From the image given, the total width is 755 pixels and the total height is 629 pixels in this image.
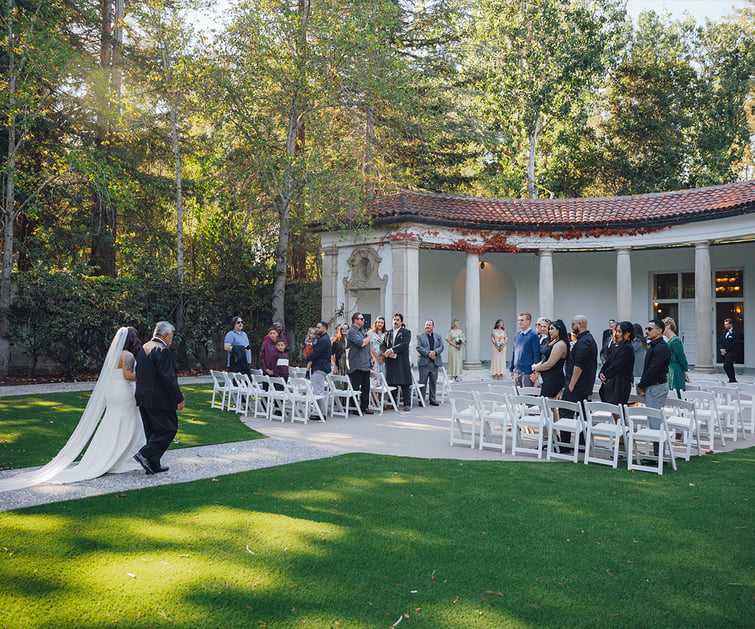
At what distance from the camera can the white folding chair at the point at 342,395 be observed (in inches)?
456

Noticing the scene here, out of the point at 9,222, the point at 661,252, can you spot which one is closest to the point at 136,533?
the point at 9,222

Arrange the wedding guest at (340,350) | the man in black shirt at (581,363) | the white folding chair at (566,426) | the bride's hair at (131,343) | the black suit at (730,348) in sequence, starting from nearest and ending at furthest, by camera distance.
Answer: the bride's hair at (131,343) < the white folding chair at (566,426) < the man in black shirt at (581,363) < the wedding guest at (340,350) < the black suit at (730,348)

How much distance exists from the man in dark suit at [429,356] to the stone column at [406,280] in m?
4.97

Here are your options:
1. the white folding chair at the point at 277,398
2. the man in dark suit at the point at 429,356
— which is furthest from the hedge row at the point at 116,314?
the man in dark suit at the point at 429,356

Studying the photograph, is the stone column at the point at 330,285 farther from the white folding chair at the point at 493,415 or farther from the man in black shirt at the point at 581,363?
the man in black shirt at the point at 581,363

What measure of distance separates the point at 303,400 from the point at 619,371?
5.82m

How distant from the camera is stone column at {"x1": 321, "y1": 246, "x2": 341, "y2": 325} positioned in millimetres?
20812

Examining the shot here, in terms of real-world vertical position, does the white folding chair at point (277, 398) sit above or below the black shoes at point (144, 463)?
above

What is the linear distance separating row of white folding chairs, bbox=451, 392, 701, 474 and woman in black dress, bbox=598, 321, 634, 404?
0.89 ft

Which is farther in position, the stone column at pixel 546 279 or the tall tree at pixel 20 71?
the stone column at pixel 546 279

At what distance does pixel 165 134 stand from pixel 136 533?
67.5 feet

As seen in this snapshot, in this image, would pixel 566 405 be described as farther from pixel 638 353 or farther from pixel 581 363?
pixel 638 353

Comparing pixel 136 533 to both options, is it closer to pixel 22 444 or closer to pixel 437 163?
pixel 22 444

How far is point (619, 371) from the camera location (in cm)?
829
